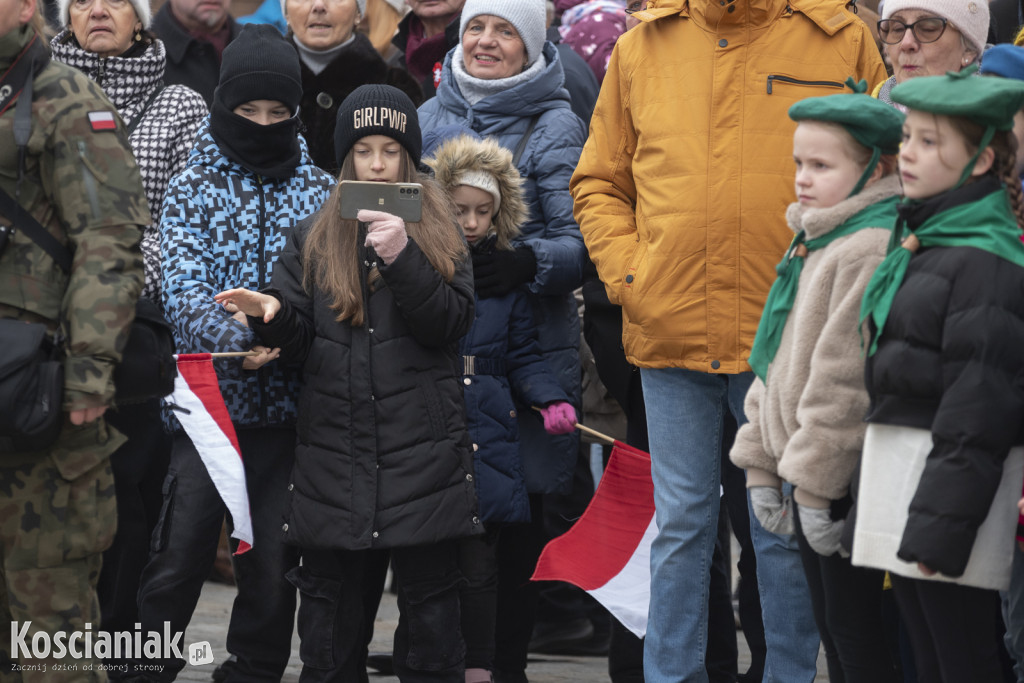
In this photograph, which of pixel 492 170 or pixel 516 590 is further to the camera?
pixel 516 590

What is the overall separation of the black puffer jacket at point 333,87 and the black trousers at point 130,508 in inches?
54.1

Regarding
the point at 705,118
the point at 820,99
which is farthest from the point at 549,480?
the point at 820,99

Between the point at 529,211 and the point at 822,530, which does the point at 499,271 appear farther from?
the point at 822,530

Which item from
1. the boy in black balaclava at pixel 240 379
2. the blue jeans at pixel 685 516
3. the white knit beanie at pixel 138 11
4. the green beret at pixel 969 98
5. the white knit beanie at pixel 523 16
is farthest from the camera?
the white knit beanie at pixel 138 11

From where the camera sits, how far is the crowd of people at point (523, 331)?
3.48m

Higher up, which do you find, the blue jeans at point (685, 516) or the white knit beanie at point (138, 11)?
the white knit beanie at point (138, 11)

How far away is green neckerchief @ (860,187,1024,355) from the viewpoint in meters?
3.40

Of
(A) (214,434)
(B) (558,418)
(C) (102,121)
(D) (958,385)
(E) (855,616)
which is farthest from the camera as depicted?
(B) (558,418)

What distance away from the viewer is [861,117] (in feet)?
12.1

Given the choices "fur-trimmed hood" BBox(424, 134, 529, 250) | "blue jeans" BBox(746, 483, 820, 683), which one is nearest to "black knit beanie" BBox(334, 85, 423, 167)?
"fur-trimmed hood" BBox(424, 134, 529, 250)

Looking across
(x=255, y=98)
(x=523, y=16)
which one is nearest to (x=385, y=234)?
(x=255, y=98)

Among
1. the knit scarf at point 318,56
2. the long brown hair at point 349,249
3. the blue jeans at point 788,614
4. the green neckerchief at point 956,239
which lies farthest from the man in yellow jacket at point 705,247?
the knit scarf at point 318,56

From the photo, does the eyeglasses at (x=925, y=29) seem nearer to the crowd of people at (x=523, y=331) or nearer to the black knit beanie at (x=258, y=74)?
the crowd of people at (x=523, y=331)

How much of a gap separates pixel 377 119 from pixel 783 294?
167 cm
